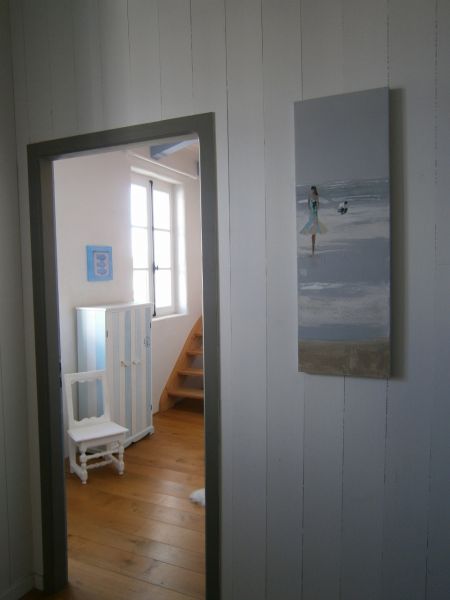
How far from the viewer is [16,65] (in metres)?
2.12

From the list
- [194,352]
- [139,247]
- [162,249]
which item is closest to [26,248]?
[139,247]

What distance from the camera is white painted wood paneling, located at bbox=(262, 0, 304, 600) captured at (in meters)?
1.60

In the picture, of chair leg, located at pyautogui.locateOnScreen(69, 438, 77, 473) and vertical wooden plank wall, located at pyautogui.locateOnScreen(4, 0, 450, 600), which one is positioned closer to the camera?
vertical wooden plank wall, located at pyautogui.locateOnScreen(4, 0, 450, 600)

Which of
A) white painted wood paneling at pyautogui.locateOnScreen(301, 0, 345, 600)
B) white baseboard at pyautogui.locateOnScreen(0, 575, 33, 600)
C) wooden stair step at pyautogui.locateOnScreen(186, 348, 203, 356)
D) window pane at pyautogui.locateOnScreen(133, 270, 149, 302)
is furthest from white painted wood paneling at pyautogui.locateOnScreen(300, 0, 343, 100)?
wooden stair step at pyautogui.locateOnScreen(186, 348, 203, 356)

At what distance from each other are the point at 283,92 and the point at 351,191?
1.46 feet

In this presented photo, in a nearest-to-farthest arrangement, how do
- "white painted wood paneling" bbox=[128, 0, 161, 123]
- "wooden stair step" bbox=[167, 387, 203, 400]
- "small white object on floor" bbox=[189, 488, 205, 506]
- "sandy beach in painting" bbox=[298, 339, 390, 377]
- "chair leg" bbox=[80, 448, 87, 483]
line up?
"sandy beach in painting" bbox=[298, 339, 390, 377] < "white painted wood paneling" bbox=[128, 0, 161, 123] < "small white object on floor" bbox=[189, 488, 205, 506] < "chair leg" bbox=[80, 448, 87, 483] < "wooden stair step" bbox=[167, 387, 203, 400]

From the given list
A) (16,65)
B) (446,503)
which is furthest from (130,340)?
(446,503)

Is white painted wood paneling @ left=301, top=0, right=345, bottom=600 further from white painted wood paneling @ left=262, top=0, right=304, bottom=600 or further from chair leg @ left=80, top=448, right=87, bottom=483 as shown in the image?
chair leg @ left=80, top=448, right=87, bottom=483

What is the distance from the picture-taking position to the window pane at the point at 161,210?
5.18 m

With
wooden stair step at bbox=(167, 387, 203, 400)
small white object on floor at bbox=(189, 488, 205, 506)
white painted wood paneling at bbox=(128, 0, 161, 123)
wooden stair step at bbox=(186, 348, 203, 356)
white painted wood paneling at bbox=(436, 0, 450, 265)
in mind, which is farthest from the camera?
wooden stair step at bbox=(186, 348, 203, 356)

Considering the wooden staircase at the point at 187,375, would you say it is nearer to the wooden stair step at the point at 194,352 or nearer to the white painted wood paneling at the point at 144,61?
the wooden stair step at the point at 194,352

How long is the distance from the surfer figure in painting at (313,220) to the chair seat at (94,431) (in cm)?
245

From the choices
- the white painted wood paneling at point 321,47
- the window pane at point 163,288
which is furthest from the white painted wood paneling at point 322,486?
the window pane at point 163,288

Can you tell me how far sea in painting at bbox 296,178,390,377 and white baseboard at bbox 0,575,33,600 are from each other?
1.76 metres
